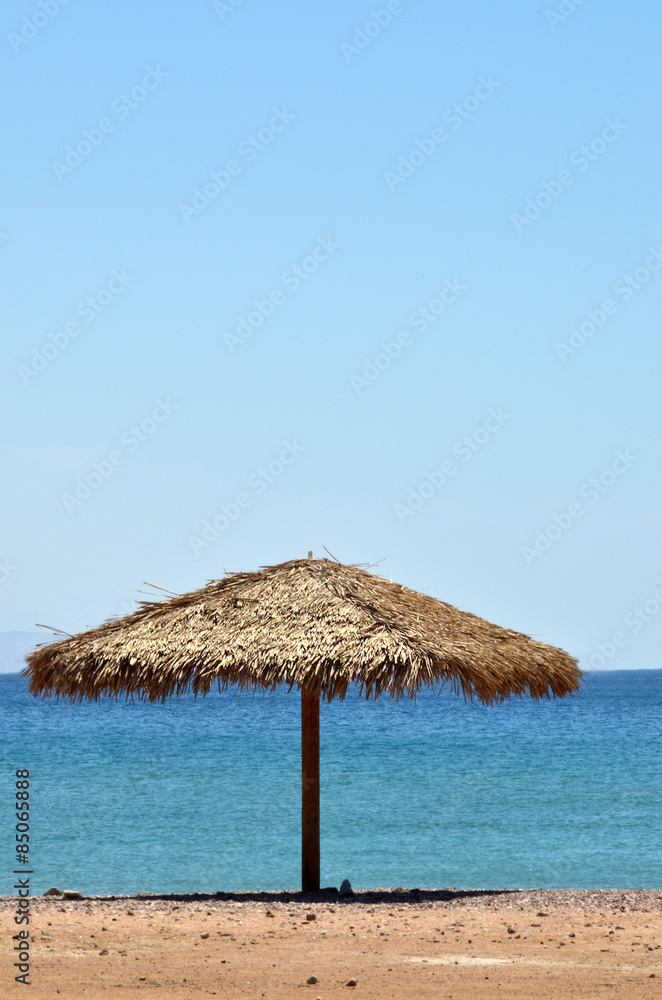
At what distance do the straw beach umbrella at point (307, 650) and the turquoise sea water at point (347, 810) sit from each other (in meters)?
0.87

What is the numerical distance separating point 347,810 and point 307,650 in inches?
389

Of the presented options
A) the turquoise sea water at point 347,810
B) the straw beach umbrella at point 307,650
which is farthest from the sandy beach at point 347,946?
the turquoise sea water at point 347,810

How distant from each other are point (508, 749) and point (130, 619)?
2276 centimetres

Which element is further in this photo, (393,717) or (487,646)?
(393,717)

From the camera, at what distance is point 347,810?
17781 mm

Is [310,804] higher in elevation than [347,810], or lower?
higher

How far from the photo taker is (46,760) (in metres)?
27.1

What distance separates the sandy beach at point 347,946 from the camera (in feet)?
19.8

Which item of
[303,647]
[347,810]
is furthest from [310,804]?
[347,810]

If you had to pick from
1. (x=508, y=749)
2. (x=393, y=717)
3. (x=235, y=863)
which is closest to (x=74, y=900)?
(x=235, y=863)

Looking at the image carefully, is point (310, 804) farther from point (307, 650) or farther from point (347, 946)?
point (347, 946)

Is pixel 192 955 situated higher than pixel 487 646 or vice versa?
pixel 487 646

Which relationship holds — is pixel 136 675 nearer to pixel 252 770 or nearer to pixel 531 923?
pixel 531 923

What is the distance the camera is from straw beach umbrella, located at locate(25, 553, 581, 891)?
855cm
